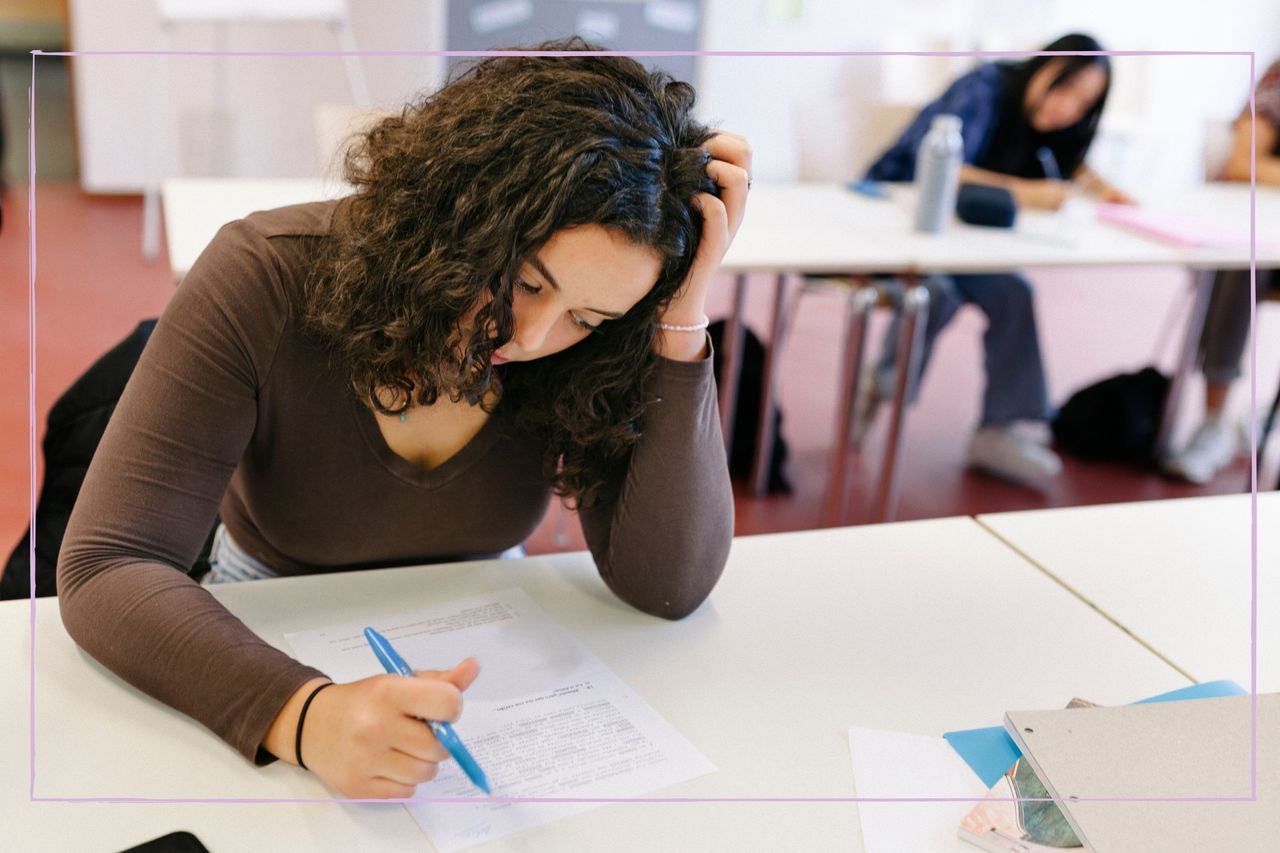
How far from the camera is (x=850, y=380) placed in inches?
99.9

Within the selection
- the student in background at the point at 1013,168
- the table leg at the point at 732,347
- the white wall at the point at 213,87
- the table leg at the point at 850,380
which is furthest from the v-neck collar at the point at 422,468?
the white wall at the point at 213,87

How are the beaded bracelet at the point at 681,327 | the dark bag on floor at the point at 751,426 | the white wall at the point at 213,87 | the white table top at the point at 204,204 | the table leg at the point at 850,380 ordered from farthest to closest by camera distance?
the white wall at the point at 213,87, the dark bag on floor at the point at 751,426, the table leg at the point at 850,380, the white table top at the point at 204,204, the beaded bracelet at the point at 681,327

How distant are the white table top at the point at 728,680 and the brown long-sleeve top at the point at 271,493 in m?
0.03

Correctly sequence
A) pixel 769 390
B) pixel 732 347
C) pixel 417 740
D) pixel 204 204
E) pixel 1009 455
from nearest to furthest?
1. pixel 417 740
2. pixel 204 204
3. pixel 732 347
4. pixel 769 390
5. pixel 1009 455

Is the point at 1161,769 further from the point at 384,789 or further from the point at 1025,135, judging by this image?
the point at 1025,135

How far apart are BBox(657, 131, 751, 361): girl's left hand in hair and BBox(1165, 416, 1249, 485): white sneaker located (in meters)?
2.35

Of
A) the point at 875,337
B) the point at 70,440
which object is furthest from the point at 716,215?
the point at 875,337

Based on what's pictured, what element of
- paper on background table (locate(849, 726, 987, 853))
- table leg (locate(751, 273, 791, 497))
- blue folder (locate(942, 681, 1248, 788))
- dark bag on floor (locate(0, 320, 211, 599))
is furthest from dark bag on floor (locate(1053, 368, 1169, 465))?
dark bag on floor (locate(0, 320, 211, 599))

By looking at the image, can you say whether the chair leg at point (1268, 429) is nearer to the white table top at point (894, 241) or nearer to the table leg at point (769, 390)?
the white table top at point (894, 241)

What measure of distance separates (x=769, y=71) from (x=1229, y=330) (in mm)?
2568

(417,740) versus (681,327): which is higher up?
(681,327)

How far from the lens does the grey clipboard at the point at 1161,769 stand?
2.51 feet

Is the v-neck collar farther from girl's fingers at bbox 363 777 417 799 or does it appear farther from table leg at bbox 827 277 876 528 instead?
table leg at bbox 827 277 876 528

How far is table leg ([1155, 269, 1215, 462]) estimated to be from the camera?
2846mm
